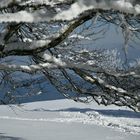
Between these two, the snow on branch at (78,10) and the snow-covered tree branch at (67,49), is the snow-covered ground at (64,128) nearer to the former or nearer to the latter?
the snow-covered tree branch at (67,49)

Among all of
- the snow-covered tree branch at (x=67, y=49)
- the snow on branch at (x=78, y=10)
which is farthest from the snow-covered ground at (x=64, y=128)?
the snow on branch at (x=78, y=10)

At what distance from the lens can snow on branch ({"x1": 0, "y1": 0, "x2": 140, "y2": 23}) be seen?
288cm

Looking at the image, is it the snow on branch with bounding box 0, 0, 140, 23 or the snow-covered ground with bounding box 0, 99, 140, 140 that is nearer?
the snow on branch with bounding box 0, 0, 140, 23

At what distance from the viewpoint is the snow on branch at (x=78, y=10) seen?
9.45ft

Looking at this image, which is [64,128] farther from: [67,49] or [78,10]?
[78,10]

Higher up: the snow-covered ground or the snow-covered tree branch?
the snow-covered tree branch

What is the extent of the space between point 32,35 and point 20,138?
852cm

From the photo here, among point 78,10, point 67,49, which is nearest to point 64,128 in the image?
point 67,49

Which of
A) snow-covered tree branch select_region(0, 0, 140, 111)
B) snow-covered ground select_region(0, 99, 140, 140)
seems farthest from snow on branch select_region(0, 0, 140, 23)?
snow-covered ground select_region(0, 99, 140, 140)

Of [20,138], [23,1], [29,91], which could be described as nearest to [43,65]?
[23,1]

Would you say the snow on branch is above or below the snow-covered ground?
above

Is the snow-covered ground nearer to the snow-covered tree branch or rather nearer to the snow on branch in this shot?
the snow-covered tree branch

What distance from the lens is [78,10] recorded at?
298cm

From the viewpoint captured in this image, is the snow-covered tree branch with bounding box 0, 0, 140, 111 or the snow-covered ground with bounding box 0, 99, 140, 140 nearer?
the snow-covered tree branch with bounding box 0, 0, 140, 111
